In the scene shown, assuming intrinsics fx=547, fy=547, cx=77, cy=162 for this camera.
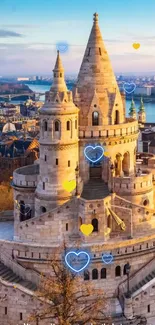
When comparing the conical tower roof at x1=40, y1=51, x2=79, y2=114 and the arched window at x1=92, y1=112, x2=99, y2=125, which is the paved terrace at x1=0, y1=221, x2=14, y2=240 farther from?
the arched window at x1=92, y1=112, x2=99, y2=125

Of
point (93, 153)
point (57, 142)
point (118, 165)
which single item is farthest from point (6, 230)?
point (118, 165)

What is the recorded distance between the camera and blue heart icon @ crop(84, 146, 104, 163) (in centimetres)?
3419

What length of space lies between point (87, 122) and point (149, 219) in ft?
23.7

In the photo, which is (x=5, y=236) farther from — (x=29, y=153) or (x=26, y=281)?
(x=29, y=153)

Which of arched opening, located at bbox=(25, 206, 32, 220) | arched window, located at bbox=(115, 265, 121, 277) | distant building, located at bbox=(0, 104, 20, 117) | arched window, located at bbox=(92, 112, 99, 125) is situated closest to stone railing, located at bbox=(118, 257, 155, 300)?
arched window, located at bbox=(115, 265, 121, 277)

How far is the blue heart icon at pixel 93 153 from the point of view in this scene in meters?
34.2

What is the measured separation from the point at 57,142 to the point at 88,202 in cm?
396

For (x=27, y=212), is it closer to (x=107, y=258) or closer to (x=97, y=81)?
(x=107, y=258)

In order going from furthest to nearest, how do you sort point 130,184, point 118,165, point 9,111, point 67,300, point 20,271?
1. point 9,111
2. point 118,165
3. point 130,184
4. point 20,271
5. point 67,300

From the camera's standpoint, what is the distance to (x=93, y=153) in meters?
34.5

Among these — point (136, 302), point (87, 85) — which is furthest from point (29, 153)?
point (136, 302)

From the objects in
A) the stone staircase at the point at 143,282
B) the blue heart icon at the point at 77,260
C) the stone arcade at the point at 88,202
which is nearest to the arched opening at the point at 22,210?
the stone arcade at the point at 88,202

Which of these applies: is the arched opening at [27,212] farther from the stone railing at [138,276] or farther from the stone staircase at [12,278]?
the stone railing at [138,276]

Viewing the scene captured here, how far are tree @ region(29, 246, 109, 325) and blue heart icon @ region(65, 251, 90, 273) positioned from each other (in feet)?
1.37
